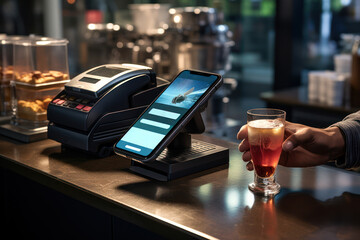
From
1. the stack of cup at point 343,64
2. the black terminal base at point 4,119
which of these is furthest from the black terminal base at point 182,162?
the stack of cup at point 343,64

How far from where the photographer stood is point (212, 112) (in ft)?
10.8

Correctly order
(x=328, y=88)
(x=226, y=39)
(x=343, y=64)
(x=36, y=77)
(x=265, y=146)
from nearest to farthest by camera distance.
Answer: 1. (x=265, y=146)
2. (x=36, y=77)
3. (x=328, y=88)
4. (x=343, y=64)
5. (x=226, y=39)

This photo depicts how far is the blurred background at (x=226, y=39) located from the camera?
321cm

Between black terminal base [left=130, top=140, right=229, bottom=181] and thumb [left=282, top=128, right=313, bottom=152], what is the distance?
0.25 metres

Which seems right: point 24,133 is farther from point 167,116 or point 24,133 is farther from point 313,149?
point 313,149

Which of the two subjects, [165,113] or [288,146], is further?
[165,113]

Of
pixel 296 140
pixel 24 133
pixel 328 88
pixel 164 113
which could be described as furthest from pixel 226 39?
pixel 296 140

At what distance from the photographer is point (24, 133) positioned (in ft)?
5.33

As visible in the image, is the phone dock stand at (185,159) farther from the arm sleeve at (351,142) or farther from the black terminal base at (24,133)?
the black terminal base at (24,133)

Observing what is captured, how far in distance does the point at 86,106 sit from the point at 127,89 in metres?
0.13

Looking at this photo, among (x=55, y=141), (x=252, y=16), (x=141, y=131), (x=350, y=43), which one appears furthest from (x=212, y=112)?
(x=252, y=16)

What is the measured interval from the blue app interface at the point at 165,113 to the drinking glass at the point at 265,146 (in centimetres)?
16

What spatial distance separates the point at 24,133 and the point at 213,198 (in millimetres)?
786

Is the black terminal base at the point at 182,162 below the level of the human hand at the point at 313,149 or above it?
below
